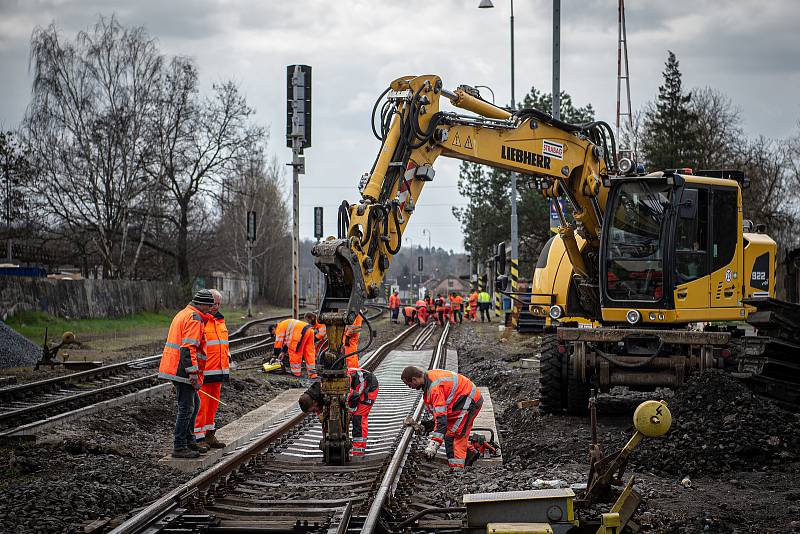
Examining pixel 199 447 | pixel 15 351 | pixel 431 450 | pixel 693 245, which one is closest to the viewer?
pixel 431 450

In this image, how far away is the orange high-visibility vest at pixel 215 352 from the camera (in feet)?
31.4

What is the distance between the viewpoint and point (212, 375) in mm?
9594

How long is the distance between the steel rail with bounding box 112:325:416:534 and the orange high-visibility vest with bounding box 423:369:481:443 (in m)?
1.90

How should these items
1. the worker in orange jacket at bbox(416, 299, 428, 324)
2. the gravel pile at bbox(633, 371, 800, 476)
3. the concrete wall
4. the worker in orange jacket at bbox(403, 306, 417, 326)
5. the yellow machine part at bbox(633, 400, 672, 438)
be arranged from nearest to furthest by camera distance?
the yellow machine part at bbox(633, 400, 672, 438)
the gravel pile at bbox(633, 371, 800, 476)
the concrete wall
the worker in orange jacket at bbox(403, 306, 417, 326)
the worker in orange jacket at bbox(416, 299, 428, 324)

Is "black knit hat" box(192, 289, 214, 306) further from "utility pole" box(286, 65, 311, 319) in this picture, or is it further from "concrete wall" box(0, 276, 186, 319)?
"concrete wall" box(0, 276, 186, 319)

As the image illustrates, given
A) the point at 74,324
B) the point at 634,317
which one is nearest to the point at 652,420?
the point at 634,317

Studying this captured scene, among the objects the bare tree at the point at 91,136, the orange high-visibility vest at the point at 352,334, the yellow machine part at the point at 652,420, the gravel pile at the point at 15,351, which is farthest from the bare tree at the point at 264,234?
the yellow machine part at the point at 652,420

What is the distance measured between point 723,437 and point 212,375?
533 centimetres

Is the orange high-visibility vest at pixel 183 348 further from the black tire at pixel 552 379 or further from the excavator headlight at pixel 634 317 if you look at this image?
the excavator headlight at pixel 634 317

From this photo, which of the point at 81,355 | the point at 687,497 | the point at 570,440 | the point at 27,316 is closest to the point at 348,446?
the point at 570,440

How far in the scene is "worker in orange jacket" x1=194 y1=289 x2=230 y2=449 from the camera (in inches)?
377

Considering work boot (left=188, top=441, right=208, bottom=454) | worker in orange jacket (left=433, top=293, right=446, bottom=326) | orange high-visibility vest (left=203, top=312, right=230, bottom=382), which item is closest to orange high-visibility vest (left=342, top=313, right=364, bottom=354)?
orange high-visibility vest (left=203, top=312, right=230, bottom=382)

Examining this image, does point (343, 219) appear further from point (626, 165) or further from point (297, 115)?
point (297, 115)

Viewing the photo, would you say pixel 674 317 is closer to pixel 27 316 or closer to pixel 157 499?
pixel 157 499
